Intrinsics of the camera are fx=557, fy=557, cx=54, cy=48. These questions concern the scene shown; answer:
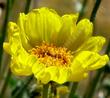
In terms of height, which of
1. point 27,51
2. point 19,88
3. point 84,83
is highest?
point 27,51

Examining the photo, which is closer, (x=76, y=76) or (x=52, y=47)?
(x=76, y=76)

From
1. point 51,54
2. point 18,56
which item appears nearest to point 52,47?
point 51,54

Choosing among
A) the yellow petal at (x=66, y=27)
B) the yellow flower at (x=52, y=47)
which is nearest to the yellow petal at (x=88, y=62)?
the yellow flower at (x=52, y=47)

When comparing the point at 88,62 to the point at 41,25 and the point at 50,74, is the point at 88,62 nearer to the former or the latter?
the point at 50,74

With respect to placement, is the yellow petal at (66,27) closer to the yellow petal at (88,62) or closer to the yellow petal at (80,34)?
the yellow petal at (80,34)

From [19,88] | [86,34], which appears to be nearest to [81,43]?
[86,34]

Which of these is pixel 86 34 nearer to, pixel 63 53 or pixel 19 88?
pixel 63 53
